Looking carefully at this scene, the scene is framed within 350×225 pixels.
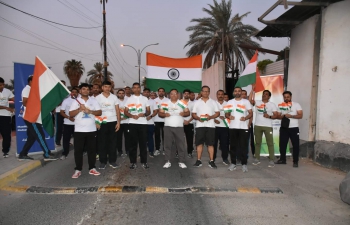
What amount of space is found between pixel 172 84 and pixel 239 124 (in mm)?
2645

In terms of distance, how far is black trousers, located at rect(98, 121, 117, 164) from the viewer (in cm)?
668

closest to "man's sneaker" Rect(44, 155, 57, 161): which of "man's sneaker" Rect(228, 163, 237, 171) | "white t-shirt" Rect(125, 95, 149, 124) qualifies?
"white t-shirt" Rect(125, 95, 149, 124)

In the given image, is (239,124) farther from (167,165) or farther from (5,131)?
(5,131)

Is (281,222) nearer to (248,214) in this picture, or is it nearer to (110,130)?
(248,214)

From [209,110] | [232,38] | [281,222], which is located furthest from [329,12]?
[232,38]

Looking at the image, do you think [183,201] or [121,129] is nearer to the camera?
[183,201]

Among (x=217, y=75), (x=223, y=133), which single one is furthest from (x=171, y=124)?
(x=217, y=75)

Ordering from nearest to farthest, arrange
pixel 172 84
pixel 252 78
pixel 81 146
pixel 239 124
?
pixel 81 146
pixel 239 124
pixel 252 78
pixel 172 84

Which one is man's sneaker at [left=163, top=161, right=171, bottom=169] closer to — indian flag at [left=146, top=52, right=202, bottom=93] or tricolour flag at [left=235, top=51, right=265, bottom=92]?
indian flag at [left=146, top=52, right=202, bottom=93]

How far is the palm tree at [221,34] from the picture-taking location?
22.8 meters

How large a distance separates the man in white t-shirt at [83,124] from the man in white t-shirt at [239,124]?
296cm

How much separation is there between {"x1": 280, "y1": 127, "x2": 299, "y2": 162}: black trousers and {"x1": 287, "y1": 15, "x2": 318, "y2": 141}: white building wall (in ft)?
3.18

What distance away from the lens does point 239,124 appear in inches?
260

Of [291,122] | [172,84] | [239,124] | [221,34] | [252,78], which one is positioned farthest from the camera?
[221,34]
